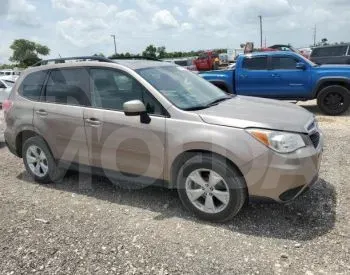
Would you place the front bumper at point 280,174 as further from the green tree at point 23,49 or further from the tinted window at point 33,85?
the green tree at point 23,49

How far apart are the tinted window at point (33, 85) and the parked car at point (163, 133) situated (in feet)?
0.05

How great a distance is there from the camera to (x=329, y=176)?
5.23 metres

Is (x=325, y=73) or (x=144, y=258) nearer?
(x=144, y=258)

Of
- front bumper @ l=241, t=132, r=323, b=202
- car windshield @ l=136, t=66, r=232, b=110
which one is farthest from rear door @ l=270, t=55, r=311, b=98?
front bumper @ l=241, t=132, r=323, b=202

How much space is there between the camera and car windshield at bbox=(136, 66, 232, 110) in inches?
171

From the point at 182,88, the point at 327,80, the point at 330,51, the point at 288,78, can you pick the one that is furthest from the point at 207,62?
the point at 182,88

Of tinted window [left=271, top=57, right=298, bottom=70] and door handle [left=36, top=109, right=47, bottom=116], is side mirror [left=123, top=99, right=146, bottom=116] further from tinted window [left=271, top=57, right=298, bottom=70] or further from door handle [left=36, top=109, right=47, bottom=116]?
→ tinted window [left=271, top=57, right=298, bottom=70]

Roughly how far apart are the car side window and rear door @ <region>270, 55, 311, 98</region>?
24.1 ft

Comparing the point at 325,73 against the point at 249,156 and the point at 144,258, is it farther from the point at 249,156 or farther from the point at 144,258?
the point at 144,258

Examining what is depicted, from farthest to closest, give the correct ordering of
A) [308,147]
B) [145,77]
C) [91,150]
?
1. [91,150]
2. [145,77]
3. [308,147]

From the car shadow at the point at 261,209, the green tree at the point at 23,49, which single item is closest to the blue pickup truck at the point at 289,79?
the car shadow at the point at 261,209

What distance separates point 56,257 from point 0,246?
2.28ft

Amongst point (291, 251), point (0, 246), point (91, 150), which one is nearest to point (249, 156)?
point (291, 251)

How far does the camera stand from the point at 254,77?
11258 mm
